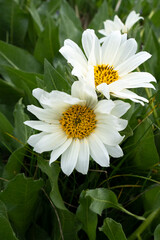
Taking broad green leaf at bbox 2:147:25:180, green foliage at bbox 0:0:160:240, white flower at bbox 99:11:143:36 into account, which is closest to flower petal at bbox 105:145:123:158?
green foliage at bbox 0:0:160:240

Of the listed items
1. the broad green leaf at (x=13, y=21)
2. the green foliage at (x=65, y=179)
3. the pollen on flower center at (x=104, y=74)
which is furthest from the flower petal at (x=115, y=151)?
the broad green leaf at (x=13, y=21)

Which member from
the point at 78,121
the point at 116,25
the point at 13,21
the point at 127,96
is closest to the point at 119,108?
the point at 127,96

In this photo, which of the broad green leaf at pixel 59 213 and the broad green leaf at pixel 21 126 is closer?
the broad green leaf at pixel 59 213

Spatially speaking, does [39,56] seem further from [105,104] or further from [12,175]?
[105,104]

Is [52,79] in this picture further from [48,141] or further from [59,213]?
[59,213]

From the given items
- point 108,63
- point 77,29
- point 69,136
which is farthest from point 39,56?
point 69,136

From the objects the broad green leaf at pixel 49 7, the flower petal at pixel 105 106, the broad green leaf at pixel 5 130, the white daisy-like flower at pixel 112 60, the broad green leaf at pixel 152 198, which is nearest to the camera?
the flower petal at pixel 105 106

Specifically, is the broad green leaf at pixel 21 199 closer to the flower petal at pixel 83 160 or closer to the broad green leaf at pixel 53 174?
the broad green leaf at pixel 53 174

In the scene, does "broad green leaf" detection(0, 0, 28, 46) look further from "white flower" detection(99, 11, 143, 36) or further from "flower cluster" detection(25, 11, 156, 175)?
"flower cluster" detection(25, 11, 156, 175)
